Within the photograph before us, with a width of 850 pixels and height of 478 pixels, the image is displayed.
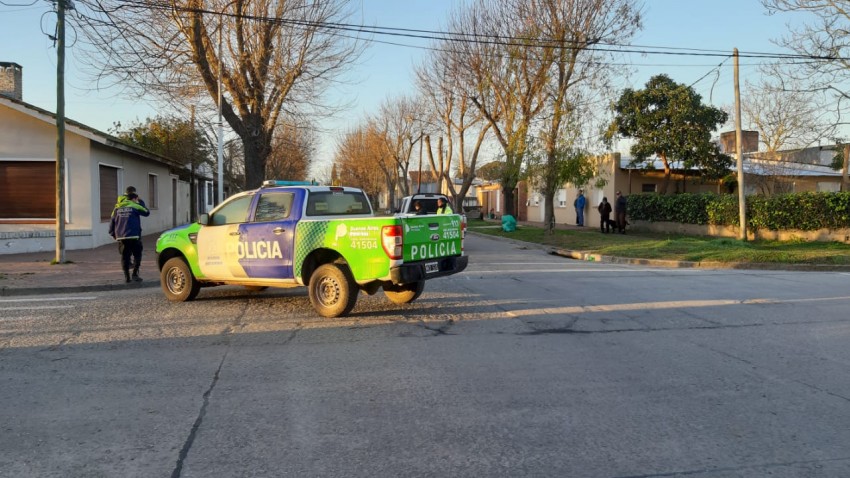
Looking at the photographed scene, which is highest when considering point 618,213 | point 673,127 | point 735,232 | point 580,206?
point 673,127

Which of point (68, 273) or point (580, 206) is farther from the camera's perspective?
point (580, 206)

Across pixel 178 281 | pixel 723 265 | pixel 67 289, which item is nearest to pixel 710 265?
pixel 723 265

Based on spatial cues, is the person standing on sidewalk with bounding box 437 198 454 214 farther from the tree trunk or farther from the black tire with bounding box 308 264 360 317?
the black tire with bounding box 308 264 360 317

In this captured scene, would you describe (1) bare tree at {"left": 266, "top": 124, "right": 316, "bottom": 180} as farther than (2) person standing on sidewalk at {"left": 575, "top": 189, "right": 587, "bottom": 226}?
Yes

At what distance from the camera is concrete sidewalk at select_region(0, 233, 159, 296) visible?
11633 mm

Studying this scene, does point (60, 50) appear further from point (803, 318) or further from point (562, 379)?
point (803, 318)

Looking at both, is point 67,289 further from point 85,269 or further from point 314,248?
point 314,248

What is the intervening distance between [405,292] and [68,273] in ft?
27.1

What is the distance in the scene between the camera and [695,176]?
32031mm

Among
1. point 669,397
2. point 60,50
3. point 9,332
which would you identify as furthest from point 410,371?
point 60,50

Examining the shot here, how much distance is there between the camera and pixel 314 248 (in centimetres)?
861

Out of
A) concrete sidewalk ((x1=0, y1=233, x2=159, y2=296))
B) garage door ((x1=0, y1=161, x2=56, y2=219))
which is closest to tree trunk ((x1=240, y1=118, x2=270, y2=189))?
concrete sidewalk ((x1=0, y1=233, x2=159, y2=296))

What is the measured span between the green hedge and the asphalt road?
13.1 m

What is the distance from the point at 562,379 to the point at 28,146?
1833 cm
